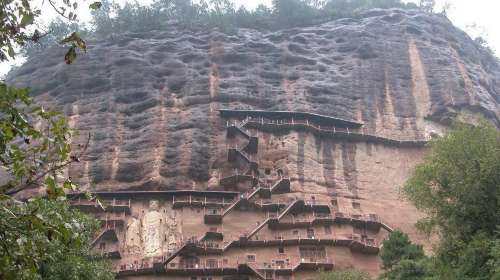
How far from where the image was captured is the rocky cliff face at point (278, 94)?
114ft

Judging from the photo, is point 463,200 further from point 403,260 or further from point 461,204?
point 403,260

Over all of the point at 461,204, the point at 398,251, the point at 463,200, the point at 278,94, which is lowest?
the point at 398,251

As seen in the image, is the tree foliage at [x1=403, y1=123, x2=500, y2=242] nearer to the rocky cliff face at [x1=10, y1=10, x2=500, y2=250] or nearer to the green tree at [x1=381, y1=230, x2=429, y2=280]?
the green tree at [x1=381, y1=230, x2=429, y2=280]

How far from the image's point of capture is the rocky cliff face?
34656mm

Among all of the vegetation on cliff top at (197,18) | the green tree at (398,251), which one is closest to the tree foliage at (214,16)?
the vegetation on cliff top at (197,18)

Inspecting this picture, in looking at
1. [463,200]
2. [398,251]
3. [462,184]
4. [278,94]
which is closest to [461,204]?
[463,200]

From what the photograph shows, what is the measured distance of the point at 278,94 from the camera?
4078 cm

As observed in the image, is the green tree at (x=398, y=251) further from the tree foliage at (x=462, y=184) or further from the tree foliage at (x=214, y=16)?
the tree foliage at (x=214, y=16)

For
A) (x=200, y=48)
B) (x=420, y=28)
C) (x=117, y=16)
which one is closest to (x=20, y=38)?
(x=200, y=48)

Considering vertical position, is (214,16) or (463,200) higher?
(214,16)

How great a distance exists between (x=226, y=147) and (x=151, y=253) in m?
8.53

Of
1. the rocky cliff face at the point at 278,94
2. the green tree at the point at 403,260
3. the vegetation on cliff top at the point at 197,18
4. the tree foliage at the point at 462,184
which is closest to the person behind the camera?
the tree foliage at the point at 462,184

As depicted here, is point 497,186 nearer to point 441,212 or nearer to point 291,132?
point 441,212

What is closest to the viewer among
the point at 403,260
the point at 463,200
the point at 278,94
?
the point at 463,200
